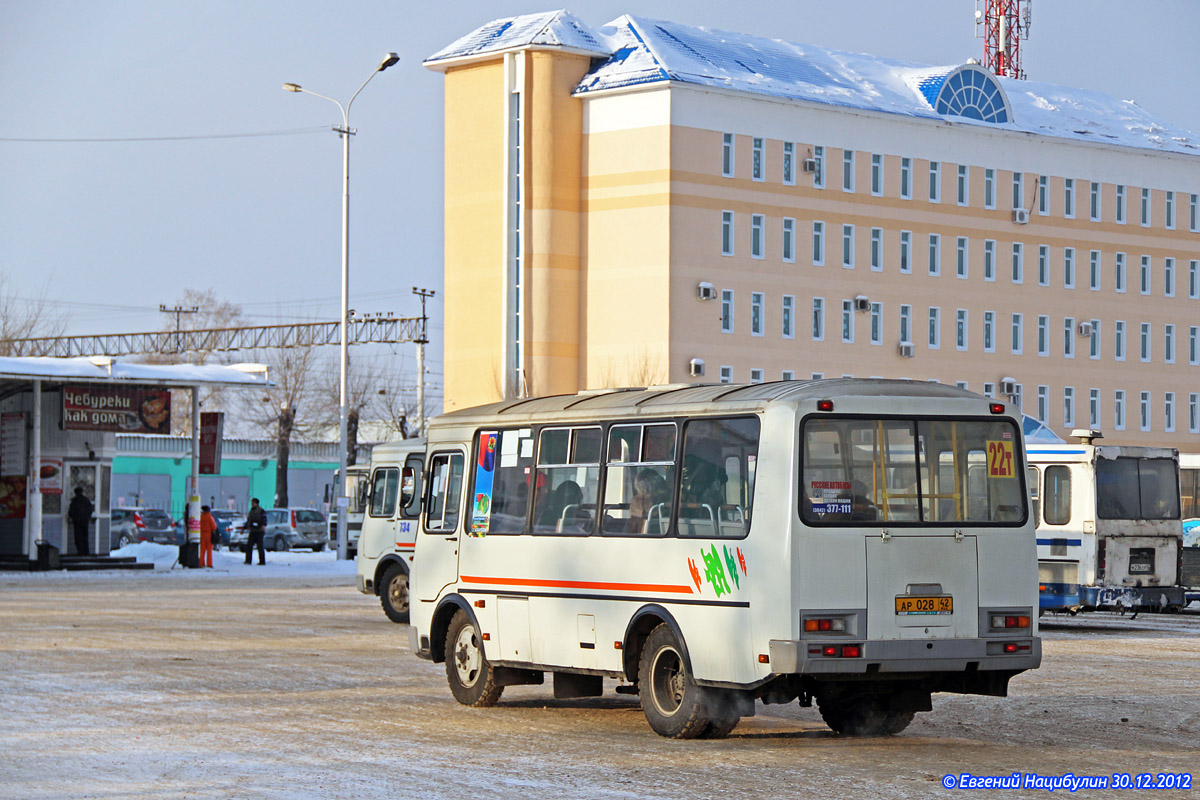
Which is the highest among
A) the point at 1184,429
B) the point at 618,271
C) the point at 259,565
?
the point at 618,271

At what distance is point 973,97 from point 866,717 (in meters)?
66.1

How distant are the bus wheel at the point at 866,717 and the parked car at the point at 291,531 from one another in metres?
50.7

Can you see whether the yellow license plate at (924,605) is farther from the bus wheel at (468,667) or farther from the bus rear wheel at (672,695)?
the bus wheel at (468,667)

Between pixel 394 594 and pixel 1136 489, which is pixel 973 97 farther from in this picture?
pixel 394 594

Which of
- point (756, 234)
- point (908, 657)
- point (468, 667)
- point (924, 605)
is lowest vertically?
point (468, 667)

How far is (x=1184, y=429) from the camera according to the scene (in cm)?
8362

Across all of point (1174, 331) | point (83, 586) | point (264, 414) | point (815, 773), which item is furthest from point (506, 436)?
point (264, 414)

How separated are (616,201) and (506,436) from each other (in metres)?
55.5

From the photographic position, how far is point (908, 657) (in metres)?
12.8

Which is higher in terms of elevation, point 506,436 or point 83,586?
point 506,436

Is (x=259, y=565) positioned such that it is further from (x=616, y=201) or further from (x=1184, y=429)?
(x=1184, y=429)

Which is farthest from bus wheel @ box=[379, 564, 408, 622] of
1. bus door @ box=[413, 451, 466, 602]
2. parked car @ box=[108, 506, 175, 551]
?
parked car @ box=[108, 506, 175, 551]

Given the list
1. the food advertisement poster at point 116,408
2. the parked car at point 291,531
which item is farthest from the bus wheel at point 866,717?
the parked car at point 291,531

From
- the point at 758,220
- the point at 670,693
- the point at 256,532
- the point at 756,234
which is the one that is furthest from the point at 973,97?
the point at 670,693
